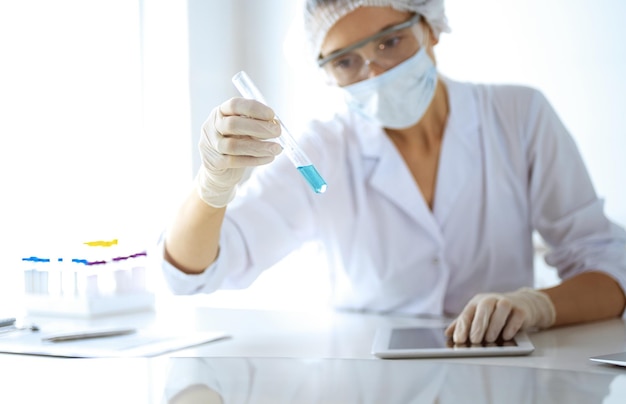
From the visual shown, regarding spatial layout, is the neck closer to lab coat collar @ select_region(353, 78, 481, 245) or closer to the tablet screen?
lab coat collar @ select_region(353, 78, 481, 245)

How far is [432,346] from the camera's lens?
1.32 metres

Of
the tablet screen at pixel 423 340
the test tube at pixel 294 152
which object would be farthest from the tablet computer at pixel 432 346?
the test tube at pixel 294 152

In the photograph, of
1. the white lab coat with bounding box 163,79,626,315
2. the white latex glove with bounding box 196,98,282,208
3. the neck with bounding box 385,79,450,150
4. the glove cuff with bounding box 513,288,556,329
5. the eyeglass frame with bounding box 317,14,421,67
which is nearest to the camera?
the white latex glove with bounding box 196,98,282,208

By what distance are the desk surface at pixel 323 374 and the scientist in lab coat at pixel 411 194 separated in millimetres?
300

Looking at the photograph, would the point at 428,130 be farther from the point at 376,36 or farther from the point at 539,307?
the point at 539,307

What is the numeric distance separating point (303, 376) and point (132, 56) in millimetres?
2214

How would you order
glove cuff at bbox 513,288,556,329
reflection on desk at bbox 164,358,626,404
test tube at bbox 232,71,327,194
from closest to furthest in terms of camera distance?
reflection on desk at bbox 164,358,626,404
test tube at bbox 232,71,327,194
glove cuff at bbox 513,288,556,329

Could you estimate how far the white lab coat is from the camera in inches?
74.1

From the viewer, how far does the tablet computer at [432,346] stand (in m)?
1.26

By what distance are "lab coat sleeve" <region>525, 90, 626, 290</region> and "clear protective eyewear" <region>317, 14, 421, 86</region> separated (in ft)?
1.17

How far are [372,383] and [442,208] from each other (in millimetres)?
908

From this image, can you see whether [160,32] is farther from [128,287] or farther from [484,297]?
[484,297]

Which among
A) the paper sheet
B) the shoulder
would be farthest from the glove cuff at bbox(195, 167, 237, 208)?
the shoulder

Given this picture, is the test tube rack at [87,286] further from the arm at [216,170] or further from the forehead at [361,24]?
the forehead at [361,24]
